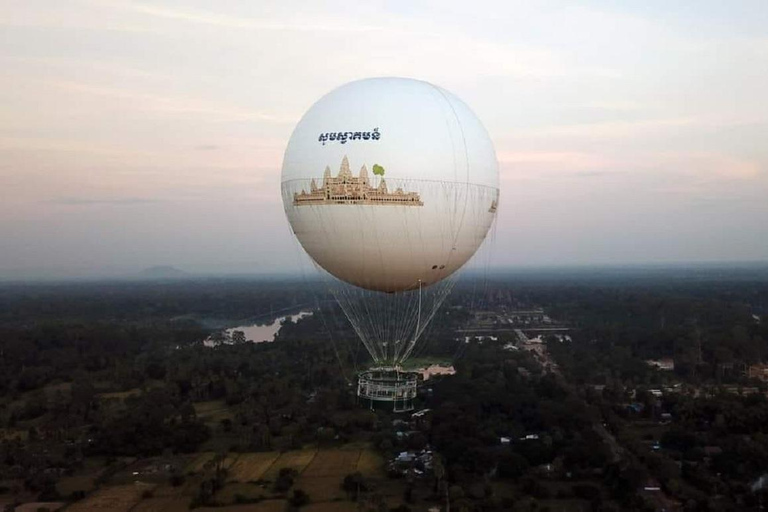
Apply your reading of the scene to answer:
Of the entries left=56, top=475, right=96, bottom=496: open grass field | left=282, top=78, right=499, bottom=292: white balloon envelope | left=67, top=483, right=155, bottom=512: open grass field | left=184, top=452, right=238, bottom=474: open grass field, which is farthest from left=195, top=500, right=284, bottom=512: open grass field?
left=282, top=78, right=499, bottom=292: white balloon envelope

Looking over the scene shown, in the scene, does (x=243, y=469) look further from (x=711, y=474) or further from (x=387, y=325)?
(x=711, y=474)

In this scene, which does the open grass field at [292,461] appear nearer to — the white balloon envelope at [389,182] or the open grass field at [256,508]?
→ the open grass field at [256,508]

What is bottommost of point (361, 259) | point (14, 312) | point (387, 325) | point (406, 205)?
point (14, 312)

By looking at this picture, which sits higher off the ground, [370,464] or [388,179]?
[388,179]

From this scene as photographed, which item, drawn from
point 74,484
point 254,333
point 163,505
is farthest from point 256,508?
point 254,333

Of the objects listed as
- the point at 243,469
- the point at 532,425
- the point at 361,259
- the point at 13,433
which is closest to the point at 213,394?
the point at 13,433

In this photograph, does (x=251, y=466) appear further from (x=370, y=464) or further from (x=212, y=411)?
(x=212, y=411)

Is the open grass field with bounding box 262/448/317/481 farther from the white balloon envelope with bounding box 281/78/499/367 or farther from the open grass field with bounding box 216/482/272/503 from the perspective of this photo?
the white balloon envelope with bounding box 281/78/499/367
